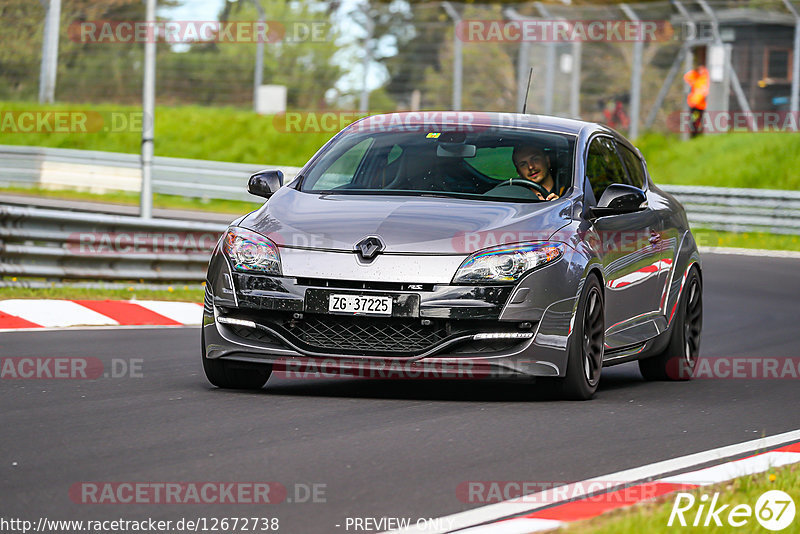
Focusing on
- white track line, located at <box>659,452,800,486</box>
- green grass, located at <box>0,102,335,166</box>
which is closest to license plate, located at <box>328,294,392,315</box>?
white track line, located at <box>659,452,800,486</box>

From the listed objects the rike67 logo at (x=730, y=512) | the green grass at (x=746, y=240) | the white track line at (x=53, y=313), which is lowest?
the green grass at (x=746, y=240)

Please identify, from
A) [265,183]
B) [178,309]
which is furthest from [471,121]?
[178,309]

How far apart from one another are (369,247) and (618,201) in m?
1.72

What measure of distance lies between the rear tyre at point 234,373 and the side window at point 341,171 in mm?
1191

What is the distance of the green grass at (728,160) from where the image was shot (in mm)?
31766

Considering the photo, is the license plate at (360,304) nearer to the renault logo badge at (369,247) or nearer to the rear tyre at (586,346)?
the renault logo badge at (369,247)

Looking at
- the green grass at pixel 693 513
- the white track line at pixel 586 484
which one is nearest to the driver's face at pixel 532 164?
the white track line at pixel 586 484

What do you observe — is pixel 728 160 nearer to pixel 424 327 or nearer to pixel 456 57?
pixel 456 57

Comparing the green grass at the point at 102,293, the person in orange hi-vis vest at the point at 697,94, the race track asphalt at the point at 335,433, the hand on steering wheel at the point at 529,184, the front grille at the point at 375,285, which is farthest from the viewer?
the person in orange hi-vis vest at the point at 697,94

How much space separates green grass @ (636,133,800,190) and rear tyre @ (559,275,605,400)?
23349 millimetres

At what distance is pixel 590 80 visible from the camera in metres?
31.9

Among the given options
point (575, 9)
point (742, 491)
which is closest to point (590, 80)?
point (575, 9)

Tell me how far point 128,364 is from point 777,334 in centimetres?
636

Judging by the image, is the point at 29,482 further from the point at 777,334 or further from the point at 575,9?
the point at 575,9
